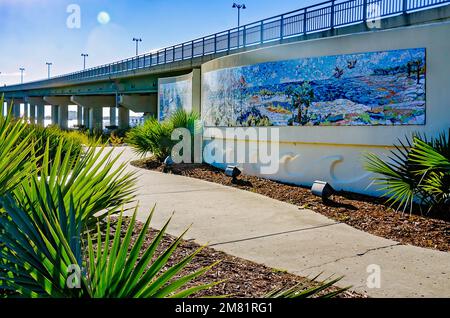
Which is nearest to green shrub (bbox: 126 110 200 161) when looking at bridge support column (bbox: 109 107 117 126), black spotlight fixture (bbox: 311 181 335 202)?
black spotlight fixture (bbox: 311 181 335 202)

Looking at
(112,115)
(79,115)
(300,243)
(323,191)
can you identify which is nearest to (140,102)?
(112,115)

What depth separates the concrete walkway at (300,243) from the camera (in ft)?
15.5

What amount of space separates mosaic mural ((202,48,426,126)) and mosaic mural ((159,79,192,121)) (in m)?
3.80

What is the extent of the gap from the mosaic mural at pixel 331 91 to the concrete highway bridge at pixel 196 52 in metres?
3.95

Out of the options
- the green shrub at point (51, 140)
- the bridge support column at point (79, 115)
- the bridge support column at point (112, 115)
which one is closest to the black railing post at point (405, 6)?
the green shrub at point (51, 140)

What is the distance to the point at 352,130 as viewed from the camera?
9.99m

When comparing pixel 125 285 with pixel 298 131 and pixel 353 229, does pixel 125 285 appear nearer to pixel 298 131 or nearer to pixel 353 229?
pixel 353 229

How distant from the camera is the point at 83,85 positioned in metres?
53.7

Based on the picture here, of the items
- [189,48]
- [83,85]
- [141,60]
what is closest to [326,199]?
[189,48]

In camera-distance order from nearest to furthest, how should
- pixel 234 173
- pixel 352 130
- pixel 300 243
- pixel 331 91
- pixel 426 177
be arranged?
pixel 300 243
pixel 426 177
pixel 352 130
pixel 331 91
pixel 234 173

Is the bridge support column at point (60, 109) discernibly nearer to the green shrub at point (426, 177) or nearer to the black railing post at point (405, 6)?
the black railing post at point (405, 6)

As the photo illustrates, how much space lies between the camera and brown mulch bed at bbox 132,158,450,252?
6418mm

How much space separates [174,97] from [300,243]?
13664mm

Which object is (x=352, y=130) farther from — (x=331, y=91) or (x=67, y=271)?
(x=67, y=271)
